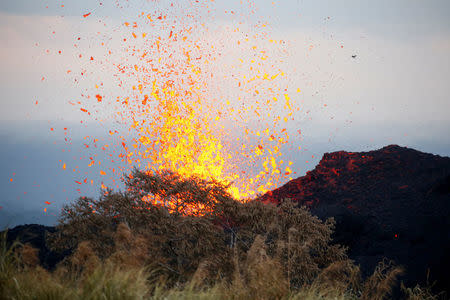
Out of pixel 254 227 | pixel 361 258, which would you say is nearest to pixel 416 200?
pixel 361 258

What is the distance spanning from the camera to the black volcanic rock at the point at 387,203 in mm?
14859

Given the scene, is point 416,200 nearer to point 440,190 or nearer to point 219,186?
point 440,190

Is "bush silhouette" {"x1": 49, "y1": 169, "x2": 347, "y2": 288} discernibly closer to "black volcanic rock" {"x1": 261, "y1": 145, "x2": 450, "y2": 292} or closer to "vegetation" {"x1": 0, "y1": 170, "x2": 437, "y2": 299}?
"vegetation" {"x1": 0, "y1": 170, "x2": 437, "y2": 299}

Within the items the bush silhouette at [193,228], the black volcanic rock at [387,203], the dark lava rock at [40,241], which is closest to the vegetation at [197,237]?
the bush silhouette at [193,228]

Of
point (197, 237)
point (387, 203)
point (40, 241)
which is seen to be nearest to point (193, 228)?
point (197, 237)

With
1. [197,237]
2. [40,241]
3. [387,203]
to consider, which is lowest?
[387,203]

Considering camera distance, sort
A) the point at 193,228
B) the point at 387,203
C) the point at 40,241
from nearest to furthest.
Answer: the point at 193,228
the point at 387,203
the point at 40,241

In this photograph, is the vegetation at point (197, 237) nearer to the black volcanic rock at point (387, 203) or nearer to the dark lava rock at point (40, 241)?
the black volcanic rock at point (387, 203)

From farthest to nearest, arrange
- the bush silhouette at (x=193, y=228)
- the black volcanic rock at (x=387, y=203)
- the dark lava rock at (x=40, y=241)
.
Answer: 1. the dark lava rock at (x=40, y=241)
2. the black volcanic rock at (x=387, y=203)
3. the bush silhouette at (x=193, y=228)

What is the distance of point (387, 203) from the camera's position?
19.4m

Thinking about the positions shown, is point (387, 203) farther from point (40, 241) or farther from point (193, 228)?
point (40, 241)

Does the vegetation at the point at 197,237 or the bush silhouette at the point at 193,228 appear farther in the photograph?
the bush silhouette at the point at 193,228

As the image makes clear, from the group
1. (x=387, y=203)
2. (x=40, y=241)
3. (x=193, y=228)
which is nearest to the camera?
(x=193, y=228)

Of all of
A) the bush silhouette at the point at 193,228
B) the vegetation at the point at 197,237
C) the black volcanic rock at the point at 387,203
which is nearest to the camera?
the vegetation at the point at 197,237
